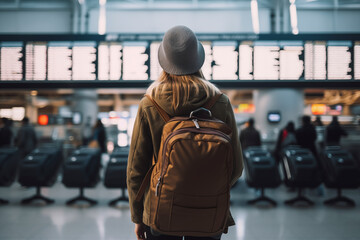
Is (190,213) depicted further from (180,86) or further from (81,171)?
(81,171)

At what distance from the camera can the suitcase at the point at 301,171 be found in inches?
216

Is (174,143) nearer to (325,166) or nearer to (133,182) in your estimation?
(133,182)

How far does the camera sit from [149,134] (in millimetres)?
1457

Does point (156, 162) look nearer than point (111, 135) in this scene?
Yes

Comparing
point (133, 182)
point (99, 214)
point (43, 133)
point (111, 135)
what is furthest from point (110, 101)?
point (133, 182)

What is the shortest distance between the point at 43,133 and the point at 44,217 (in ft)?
22.4

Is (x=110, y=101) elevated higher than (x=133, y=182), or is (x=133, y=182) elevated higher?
(x=110, y=101)

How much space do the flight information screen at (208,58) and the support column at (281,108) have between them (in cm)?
500

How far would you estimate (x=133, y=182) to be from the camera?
1.47 m

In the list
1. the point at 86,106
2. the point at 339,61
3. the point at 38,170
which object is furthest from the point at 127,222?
the point at 86,106

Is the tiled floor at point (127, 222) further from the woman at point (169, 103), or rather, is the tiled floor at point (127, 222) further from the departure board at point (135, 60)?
the woman at point (169, 103)

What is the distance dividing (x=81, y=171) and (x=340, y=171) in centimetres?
454

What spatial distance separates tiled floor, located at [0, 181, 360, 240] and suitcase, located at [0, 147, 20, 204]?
15.1 inches

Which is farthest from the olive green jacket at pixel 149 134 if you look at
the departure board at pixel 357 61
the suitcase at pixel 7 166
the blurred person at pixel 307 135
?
the blurred person at pixel 307 135
